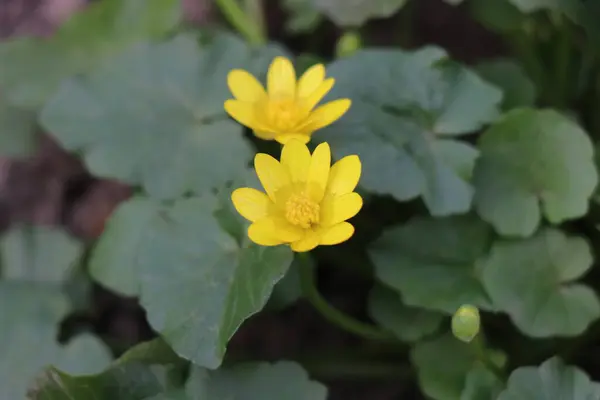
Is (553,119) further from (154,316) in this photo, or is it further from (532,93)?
(154,316)

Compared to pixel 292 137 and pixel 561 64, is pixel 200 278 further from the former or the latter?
pixel 561 64

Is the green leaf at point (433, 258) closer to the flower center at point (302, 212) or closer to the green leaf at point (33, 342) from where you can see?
the flower center at point (302, 212)

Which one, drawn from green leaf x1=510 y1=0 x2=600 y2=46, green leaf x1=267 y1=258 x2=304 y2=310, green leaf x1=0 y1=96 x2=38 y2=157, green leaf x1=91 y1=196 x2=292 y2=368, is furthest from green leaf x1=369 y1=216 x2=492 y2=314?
green leaf x1=0 y1=96 x2=38 y2=157

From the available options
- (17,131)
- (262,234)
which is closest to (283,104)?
(262,234)

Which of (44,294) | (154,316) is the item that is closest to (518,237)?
(154,316)

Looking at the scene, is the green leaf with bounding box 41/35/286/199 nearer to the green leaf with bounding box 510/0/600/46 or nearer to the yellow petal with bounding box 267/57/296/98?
the yellow petal with bounding box 267/57/296/98
